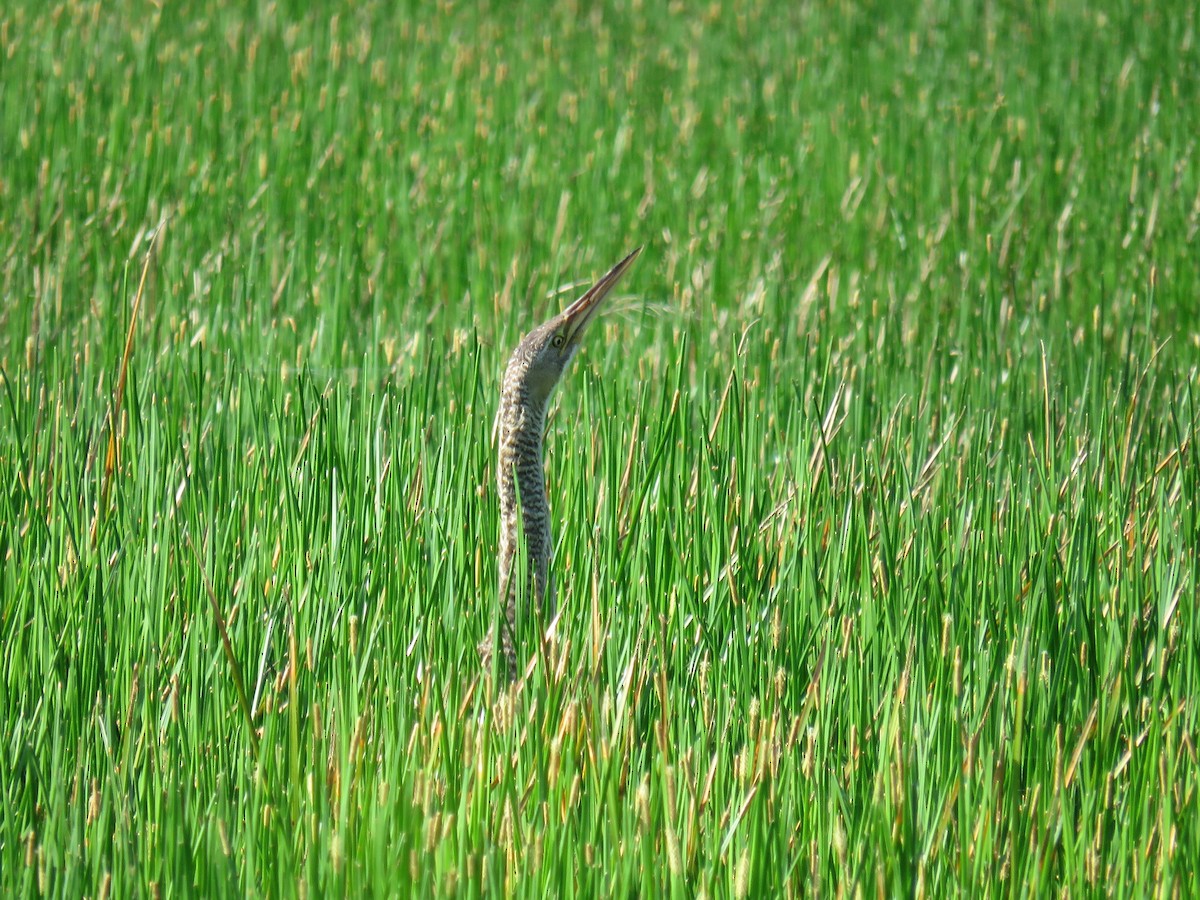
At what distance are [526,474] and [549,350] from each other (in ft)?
0.85

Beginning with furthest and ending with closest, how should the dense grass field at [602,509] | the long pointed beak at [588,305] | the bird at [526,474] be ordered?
the long pointed beak at [588,305] < the bird at [526,474] < the dense grass field at [602,509]

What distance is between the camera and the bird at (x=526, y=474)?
2742 millimetres

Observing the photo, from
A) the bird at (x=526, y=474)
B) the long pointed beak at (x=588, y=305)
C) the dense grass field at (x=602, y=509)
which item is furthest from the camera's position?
the long pointed beak at (x=588, y=305)

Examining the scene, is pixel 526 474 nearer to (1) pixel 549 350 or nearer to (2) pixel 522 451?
(2) pixel 522 451

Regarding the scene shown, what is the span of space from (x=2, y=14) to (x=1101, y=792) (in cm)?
803

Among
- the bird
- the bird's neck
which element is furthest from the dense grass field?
the bird's neck

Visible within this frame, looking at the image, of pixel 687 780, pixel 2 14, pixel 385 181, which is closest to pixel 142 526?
pixel 687 780

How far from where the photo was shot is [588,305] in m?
2.88

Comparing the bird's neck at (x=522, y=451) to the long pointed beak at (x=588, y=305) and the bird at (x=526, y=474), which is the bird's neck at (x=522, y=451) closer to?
the bird at (x=526, y=474)

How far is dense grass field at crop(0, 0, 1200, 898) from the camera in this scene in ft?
7.50

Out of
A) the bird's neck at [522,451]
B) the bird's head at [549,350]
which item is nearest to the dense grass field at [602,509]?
the bird's neck at [522,451]

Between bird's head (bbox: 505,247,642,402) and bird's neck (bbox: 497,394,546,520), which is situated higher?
bird's head (bbox: 505,247,642,402)

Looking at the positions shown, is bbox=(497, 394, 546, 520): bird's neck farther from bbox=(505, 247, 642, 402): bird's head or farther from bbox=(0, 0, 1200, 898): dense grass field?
bbox=(0, 0, 1200, 898): dense grass field

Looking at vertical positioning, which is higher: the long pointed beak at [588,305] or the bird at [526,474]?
the long pointed beak at [588,305]
